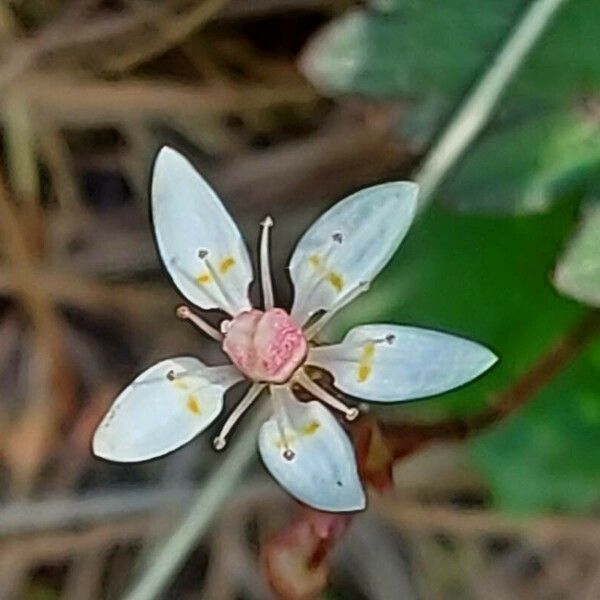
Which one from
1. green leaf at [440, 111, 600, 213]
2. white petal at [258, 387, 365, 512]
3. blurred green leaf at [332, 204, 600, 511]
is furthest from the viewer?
blurred green leaf at [332, 204, 600, 511]

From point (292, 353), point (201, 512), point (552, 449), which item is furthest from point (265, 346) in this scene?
point (552, 449)

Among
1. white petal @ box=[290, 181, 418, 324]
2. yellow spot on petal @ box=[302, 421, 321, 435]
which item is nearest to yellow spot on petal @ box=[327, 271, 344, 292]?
white petal @ box=[290, 181, 418, 324]

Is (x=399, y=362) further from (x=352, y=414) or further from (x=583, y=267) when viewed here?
(x=583, y=267)

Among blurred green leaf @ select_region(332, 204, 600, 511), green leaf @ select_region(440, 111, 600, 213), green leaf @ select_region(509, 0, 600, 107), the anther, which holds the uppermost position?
green leaf @ select_region(509, 0, 600, 107)

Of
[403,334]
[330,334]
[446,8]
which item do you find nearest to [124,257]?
[330,334]

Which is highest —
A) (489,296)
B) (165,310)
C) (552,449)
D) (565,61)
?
(565,61)

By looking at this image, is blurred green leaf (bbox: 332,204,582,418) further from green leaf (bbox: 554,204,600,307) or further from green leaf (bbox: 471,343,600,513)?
green leaf (bbox: 554,204,600,307)
